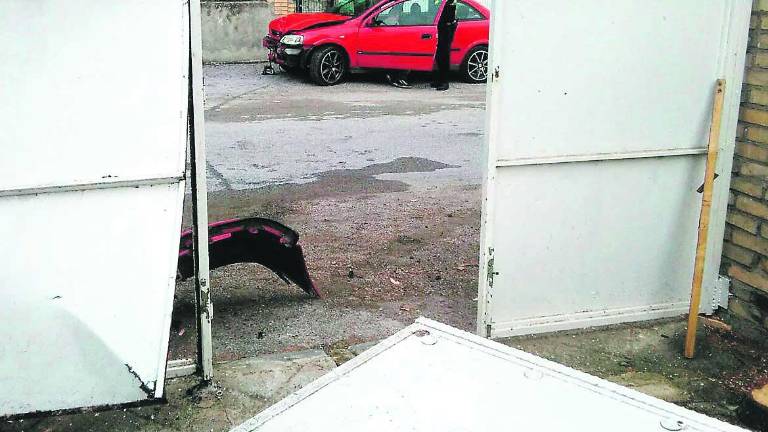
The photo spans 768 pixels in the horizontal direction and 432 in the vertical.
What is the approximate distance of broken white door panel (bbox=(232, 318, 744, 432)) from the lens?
1.76 m

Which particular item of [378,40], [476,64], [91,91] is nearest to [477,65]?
[476,64]

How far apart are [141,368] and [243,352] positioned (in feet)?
5.22

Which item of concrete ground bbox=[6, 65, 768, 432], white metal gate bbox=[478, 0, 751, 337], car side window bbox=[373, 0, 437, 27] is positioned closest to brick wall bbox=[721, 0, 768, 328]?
white metal gate bbox=[478, 0, 751, 337]

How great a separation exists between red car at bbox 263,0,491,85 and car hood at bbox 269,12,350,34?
0.03 meters

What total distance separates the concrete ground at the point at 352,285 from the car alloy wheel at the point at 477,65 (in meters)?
4.28

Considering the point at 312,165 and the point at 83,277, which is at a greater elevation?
the point at 83,277

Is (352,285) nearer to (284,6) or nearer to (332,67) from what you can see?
(332,67)

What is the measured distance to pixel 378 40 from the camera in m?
14.3

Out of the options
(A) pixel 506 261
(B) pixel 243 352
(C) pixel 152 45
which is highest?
(C) pixel 152 45

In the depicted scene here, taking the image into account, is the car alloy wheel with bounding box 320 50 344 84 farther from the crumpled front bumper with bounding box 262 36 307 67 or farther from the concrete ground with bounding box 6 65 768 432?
the concrete ground with bounding box 6 65 768 432

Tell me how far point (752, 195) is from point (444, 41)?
1022 centimetres

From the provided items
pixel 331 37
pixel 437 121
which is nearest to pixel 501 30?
pixel 437 121

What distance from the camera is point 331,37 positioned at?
46.4 ft

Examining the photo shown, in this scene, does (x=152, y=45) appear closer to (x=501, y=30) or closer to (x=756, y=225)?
(x=501, y=30)
